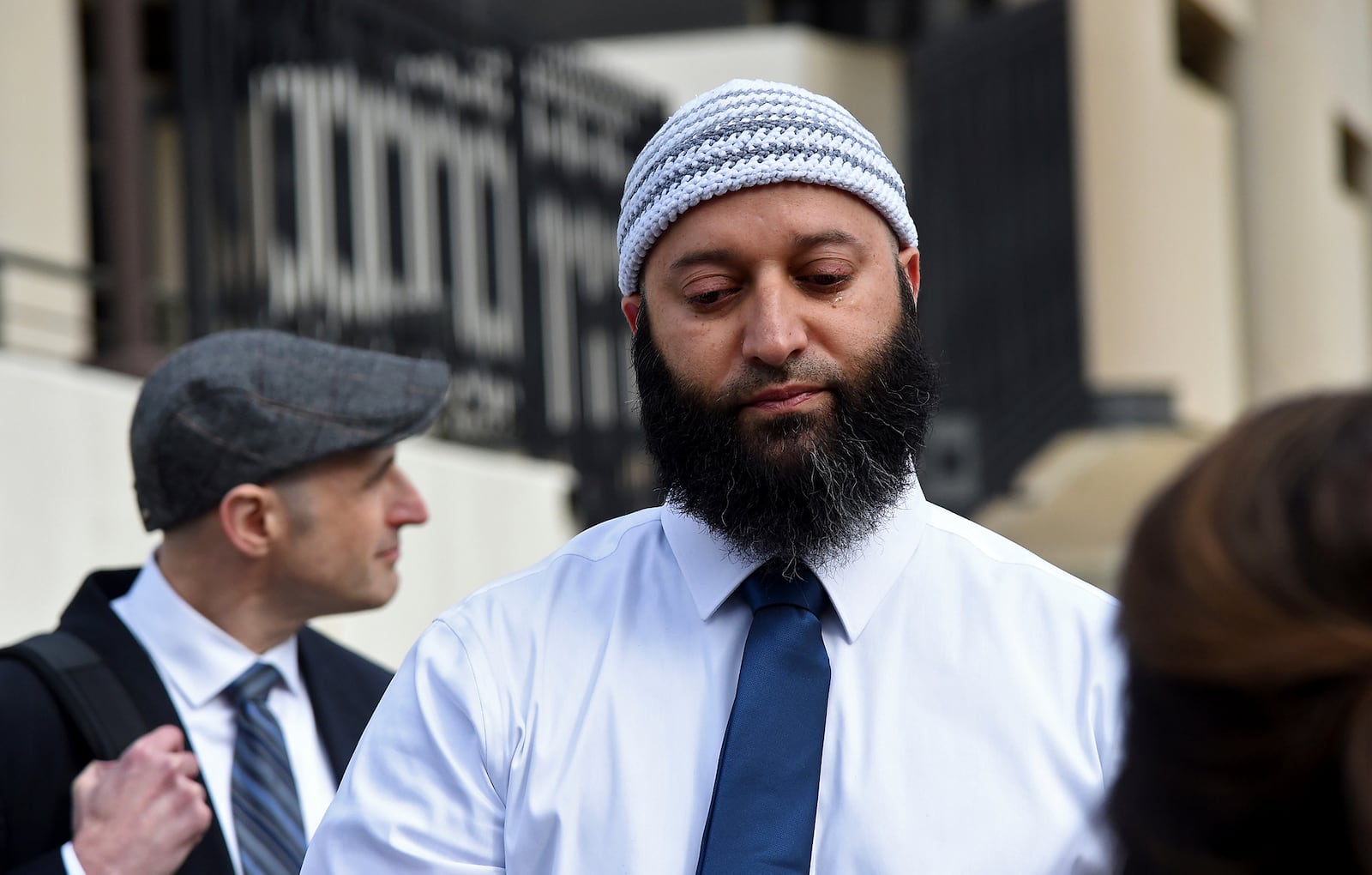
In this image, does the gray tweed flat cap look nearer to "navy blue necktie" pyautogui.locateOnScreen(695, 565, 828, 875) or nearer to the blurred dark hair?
"navy blue necktie" pyautogui.locateOnScreen(695, 565, 828, 875)

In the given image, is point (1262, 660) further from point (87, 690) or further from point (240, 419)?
point (240, 419)

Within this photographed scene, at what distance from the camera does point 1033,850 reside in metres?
2.02

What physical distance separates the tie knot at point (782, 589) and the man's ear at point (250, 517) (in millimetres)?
1317

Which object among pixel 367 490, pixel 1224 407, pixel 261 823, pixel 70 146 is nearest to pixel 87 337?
pixel 70 146

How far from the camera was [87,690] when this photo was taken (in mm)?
2967

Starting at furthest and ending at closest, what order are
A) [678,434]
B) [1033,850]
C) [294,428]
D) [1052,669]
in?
[294,428] < [678,434] < [1052,669] < [1033,850]

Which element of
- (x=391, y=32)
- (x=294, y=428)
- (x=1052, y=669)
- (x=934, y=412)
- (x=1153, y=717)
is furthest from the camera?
(x=391, y=32)

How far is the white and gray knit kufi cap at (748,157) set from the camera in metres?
2.32

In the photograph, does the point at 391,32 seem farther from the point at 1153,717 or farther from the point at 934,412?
the point at 1153,717

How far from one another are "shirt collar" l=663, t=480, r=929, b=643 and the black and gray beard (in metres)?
0.02

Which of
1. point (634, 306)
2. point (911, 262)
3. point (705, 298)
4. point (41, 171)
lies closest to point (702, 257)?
point (705, 298)

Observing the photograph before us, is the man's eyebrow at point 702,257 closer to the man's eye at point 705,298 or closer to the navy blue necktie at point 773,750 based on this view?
the man's eye at point 705,298

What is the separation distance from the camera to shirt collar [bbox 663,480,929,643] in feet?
7.45

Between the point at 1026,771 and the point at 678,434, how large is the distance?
2.20 ft
